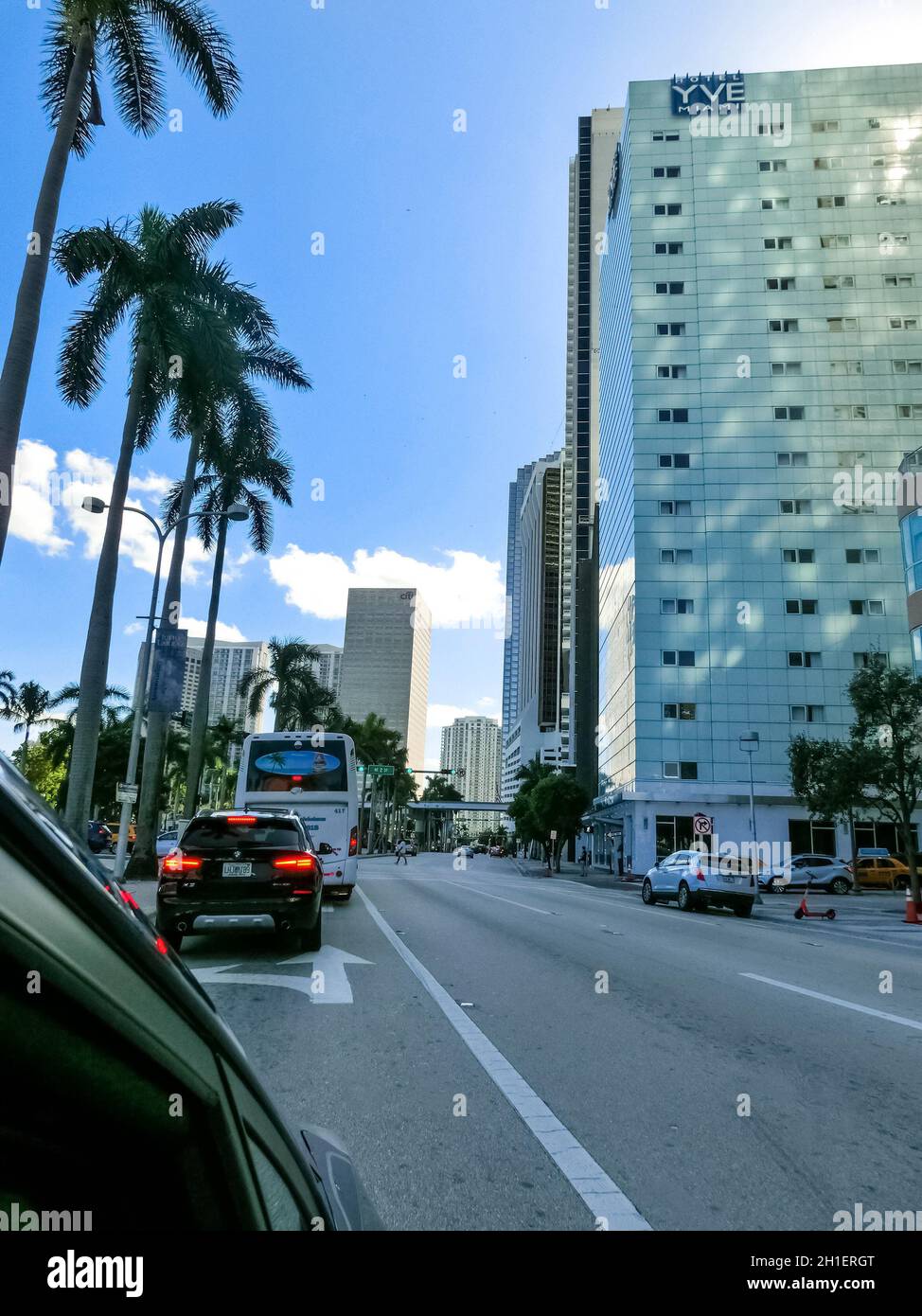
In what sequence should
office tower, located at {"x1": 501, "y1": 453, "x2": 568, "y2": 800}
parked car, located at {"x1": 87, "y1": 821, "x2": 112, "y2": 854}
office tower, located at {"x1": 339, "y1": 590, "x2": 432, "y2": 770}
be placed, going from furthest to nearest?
office tower, located at {"x1": 501, "y1": 453, "x2": 568, "y2": 800}, office tower, located at {"x1": 339, "y1": 590, "x2": 432, "y2": 770}, parked car, located at {"x1": 87, "y1": 821, "x2": 112, "y2": 854}

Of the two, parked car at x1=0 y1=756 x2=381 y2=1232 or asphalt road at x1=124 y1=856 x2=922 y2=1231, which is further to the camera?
asphalt road at x1=124 y1=856 x2=922 y2=1231

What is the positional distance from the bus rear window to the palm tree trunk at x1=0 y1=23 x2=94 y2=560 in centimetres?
761

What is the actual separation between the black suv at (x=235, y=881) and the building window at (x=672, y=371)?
61.2m

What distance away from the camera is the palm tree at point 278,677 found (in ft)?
149

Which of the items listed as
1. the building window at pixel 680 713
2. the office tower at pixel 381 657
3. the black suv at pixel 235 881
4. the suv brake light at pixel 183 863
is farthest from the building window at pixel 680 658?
the office tower at pixel 381 657

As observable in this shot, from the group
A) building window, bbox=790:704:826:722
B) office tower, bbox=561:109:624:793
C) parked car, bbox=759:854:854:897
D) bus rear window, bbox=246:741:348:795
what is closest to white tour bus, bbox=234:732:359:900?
bus rear window, bbox=246:741:348:795

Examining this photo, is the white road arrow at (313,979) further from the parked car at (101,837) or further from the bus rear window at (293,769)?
the parked car at (101,837)

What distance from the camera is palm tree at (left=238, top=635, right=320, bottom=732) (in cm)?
4538

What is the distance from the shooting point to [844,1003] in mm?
7949

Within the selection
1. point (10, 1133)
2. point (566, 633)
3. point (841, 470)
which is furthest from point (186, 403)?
point (566, 633)

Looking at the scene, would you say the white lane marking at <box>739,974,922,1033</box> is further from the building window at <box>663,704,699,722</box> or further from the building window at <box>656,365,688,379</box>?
the building window at <box>656,365,688,379</box>

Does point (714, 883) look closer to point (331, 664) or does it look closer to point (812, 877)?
point (812, 877)

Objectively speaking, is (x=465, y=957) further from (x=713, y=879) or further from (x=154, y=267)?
(x=154, y=267)

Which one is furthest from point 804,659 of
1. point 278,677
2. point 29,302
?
point 29,302
